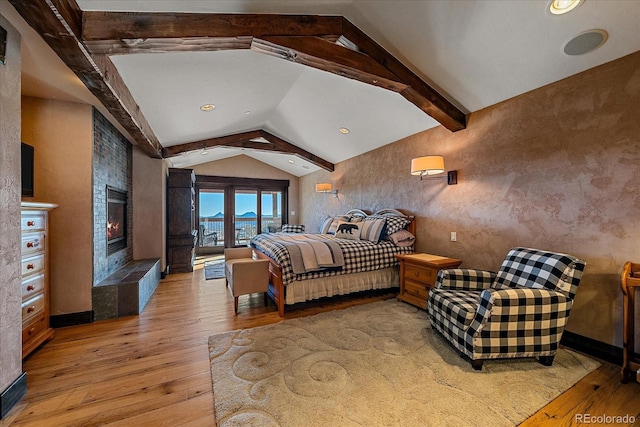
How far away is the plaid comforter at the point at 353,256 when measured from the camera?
Result: 3098mm

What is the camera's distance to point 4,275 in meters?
1.57

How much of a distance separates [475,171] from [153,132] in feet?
15.4

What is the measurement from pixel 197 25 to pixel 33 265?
2555 mm

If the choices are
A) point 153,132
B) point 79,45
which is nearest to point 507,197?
point 79,45

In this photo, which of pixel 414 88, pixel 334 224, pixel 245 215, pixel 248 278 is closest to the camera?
pixel 414 88

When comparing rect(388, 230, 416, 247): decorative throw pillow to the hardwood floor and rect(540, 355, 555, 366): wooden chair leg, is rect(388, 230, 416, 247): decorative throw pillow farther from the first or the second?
rect(540, 355, 555, 366): wooden chair leg

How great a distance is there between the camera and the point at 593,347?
2240 mm

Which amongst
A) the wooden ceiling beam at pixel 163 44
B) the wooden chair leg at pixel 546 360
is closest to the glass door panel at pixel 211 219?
the wooden ceiling beam at pixel 163 44

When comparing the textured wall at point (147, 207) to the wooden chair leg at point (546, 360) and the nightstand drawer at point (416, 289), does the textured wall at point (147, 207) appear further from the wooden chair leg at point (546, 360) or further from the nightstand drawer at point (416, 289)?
the wooden chair leg at point (546, 360)

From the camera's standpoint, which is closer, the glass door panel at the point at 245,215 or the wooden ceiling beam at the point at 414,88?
the wooden ceiling beam at the point at 414,88

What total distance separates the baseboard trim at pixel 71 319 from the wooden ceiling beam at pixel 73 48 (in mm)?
2224

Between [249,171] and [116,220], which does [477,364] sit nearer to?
[116,220]

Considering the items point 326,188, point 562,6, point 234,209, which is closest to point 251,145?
point 326,188

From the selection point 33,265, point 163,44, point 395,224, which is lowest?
point 33,265
